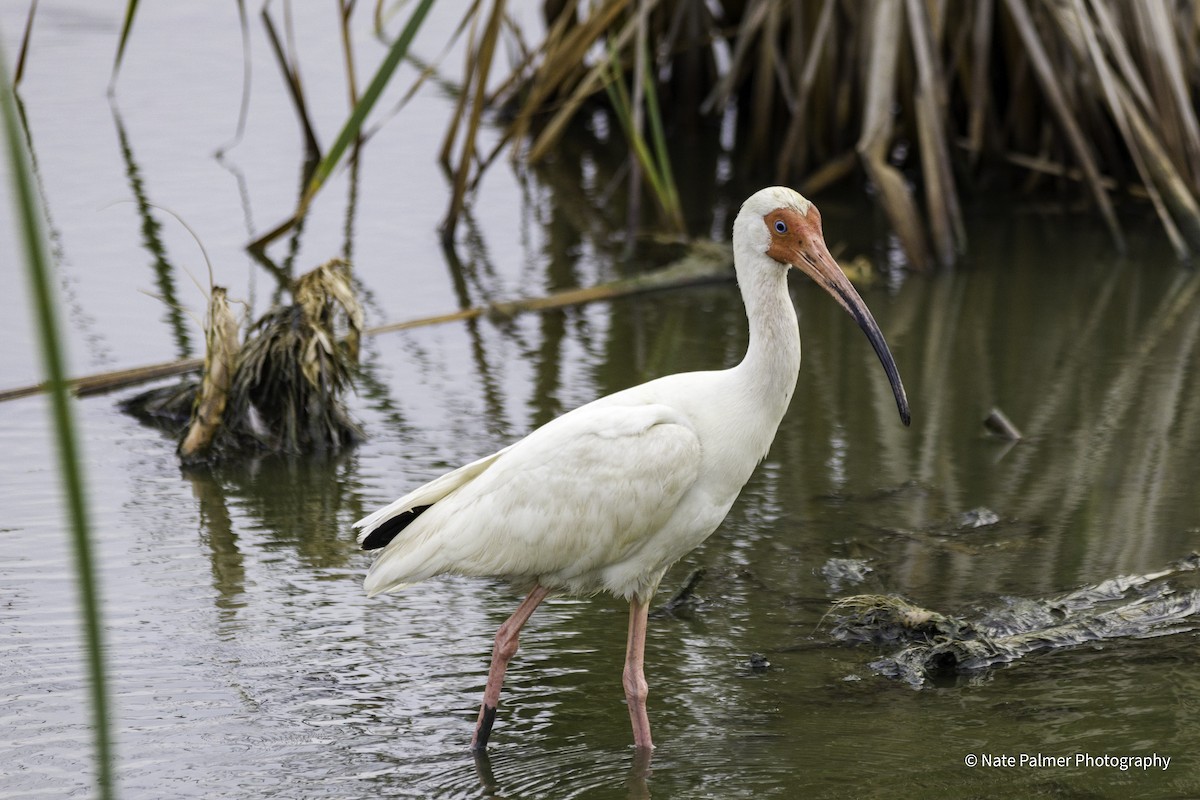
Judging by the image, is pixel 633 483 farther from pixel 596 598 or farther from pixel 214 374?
pixel 214 374

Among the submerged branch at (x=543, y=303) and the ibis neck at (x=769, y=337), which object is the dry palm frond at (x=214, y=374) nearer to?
the submerged branch at (x=543, y=303)

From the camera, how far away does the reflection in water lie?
7.87 m

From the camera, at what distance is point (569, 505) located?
4.33m

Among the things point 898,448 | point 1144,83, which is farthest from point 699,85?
point 898,448

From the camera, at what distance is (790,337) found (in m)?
4.41

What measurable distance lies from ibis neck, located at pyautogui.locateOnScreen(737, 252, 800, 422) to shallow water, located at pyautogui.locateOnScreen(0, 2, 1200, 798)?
971mm

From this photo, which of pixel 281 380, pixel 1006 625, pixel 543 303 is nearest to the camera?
pixel 1006 625

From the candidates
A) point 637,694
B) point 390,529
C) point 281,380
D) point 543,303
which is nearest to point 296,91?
point 543,303

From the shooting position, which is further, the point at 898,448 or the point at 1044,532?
the point at 898,448

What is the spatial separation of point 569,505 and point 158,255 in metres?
5.63

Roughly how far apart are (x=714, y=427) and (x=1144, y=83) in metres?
6.38

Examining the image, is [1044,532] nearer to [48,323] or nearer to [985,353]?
[985,353]

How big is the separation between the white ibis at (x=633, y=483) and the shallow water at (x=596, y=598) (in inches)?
15.7

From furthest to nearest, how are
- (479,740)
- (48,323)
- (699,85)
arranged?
(699,85) < (479,740) < (48,323)
